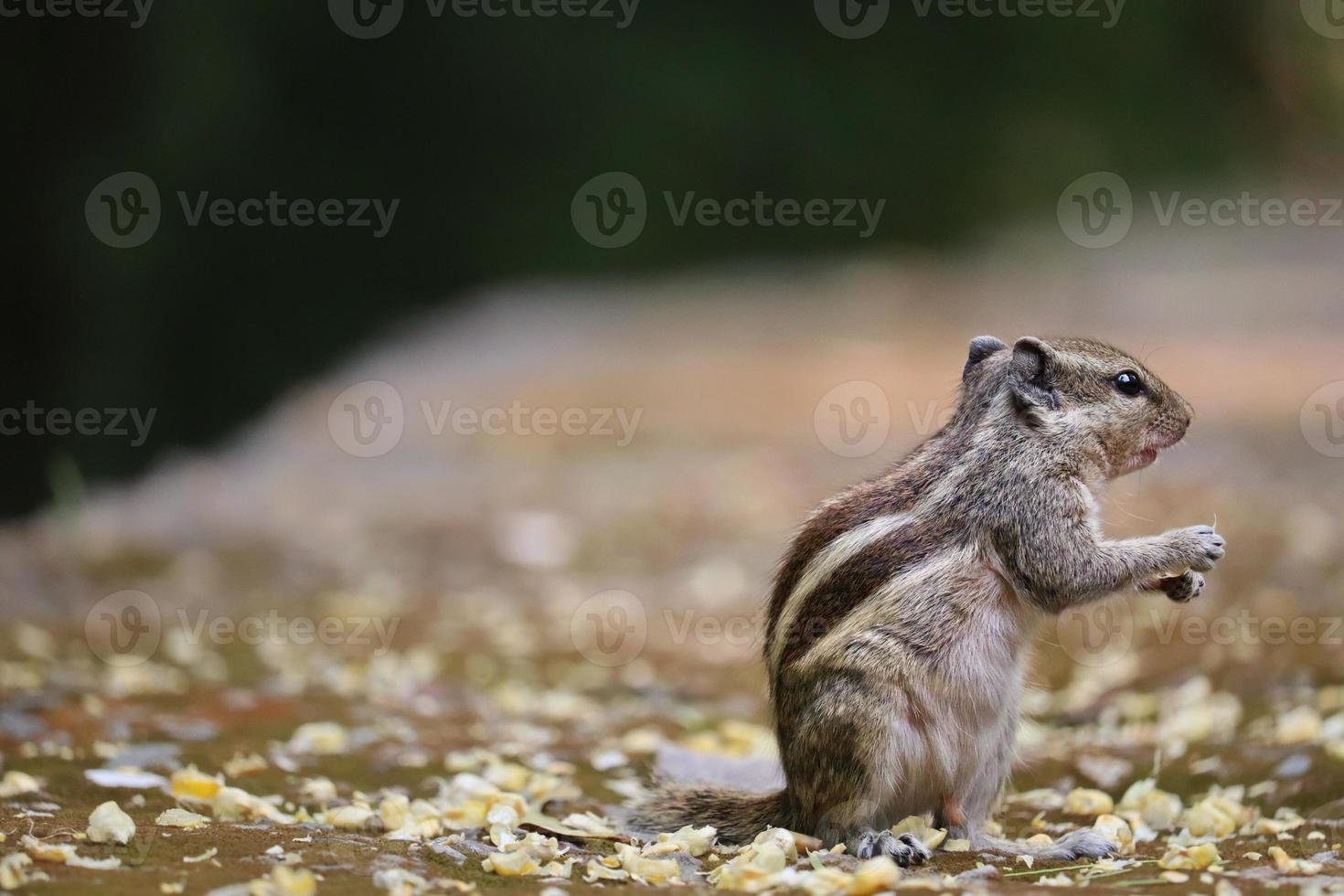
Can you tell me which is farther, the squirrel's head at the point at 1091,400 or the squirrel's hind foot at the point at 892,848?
the squirrel's head at the point at 1091,400

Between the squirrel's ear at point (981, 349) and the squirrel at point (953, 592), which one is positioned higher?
the squirrel's ear at point (981, 349)

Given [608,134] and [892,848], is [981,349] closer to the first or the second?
[892,848]

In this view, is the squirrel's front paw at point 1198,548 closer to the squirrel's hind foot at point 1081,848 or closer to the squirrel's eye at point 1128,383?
the squirrel's eye at point 1128,383

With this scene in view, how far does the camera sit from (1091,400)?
497 cm

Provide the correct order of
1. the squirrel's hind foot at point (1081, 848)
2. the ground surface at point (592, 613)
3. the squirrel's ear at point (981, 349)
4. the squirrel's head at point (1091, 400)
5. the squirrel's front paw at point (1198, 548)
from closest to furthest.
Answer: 1. the squirrel's hind foot at point (1081, 848)
2. the squirrel's front paw at point (1198, 548)
3. the ground surface at point (592, 613)
4. the squirrel's head at point (1091, 400)
5. the squirrel's ear at point (981, 349)

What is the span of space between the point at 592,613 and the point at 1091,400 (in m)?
4.81

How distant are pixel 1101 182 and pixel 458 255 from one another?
8454 mm

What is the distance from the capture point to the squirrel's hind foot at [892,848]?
4266 mm

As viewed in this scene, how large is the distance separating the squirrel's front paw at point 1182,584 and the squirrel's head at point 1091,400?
0.41 metres

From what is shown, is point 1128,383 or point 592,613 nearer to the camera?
point 1128,383

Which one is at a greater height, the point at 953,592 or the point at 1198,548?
the point at 1198,548

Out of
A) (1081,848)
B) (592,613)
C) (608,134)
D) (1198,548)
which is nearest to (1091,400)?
(1198,548)

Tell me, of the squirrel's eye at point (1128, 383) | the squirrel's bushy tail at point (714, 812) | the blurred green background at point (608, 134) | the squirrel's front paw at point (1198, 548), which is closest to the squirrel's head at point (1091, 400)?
the squirrel's eye at point (1128, 383)

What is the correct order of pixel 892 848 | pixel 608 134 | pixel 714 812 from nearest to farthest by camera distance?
pixel 892 848 → pixel 714 812 → pixel 608 134
